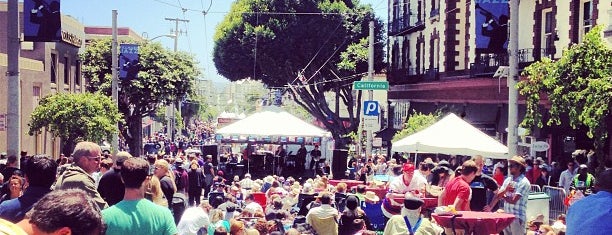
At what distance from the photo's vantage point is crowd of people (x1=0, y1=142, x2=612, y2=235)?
482 centimetres

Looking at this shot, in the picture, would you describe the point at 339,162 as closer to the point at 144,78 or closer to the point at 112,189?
the point at 144,78

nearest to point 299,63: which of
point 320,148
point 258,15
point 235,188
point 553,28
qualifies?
point 258,15

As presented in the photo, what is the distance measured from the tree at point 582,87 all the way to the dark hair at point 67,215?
14.3 meters

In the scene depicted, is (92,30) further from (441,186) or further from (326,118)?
(441,186)

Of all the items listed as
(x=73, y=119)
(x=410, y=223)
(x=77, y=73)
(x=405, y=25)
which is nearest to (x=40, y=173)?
(x=410, y=223)

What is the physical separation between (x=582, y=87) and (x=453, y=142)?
310 cm

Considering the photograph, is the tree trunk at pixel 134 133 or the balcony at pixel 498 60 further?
the tree trunk at pixel 134 133

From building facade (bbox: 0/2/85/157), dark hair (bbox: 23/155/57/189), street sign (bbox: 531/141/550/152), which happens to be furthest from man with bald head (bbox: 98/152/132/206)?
building facade (bbox: 0/2/85/157)

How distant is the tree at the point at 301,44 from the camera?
48.0m

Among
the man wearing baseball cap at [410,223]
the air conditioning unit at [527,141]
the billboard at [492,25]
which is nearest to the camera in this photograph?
the man wearing baseball cap at [410,223]

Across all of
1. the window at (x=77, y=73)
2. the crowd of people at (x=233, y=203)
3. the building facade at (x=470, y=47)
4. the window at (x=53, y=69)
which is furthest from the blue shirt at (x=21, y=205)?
the window at (x=77, y=73)

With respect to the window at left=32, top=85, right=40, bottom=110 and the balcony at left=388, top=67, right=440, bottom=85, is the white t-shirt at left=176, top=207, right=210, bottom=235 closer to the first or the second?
the balcony at left=388, top=67, right=440, bottom=85

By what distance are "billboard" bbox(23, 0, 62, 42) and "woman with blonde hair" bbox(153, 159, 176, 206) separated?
7021 millimetres

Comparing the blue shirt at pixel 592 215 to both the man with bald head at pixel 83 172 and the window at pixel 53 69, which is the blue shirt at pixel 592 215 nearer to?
the man with bald head at pixel 83 172
